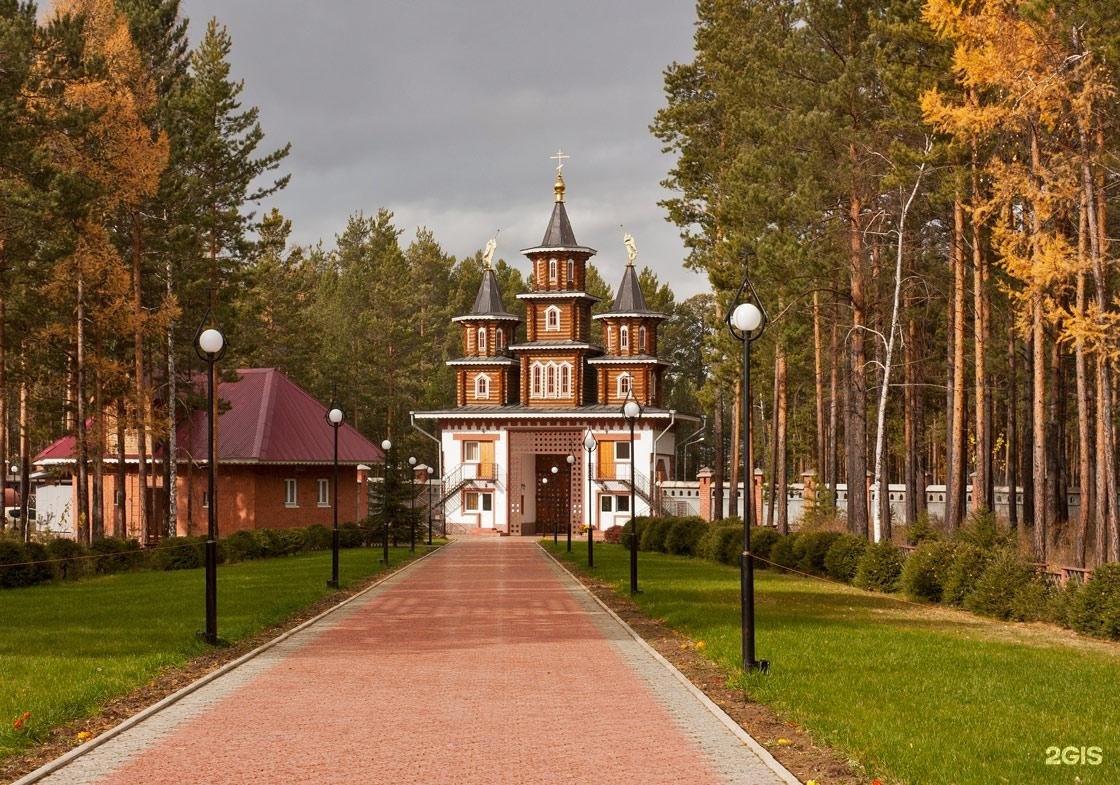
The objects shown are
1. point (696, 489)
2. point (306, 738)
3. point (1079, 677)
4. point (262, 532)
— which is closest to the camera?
point (306, 738)

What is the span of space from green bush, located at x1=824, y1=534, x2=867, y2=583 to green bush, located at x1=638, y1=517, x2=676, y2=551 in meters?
14.5

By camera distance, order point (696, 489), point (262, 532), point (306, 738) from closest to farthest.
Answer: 1. point (306, 738)
2. point (262, 532)
3. point (696, 489)

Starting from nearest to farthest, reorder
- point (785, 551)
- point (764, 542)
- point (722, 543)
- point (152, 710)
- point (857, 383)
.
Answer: point (152, 710) < point (785, 551) < point (857, 383) < point (764, 542) < point (722, 543)

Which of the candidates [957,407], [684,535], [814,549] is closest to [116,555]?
[814,549]

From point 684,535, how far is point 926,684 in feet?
90.0

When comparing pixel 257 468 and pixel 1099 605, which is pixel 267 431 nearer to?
pixel 257 468

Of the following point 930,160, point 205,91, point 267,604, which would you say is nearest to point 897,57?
point 930,160

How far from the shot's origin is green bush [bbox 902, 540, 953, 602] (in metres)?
21.0

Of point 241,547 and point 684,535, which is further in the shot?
point 684,535

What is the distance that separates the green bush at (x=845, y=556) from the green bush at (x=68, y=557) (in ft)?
52.6

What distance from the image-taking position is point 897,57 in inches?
1096

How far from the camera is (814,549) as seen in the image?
27156 millimetres

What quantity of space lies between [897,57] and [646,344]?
33.8m

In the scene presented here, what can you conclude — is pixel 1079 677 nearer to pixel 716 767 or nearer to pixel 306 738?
pixel 716 767
